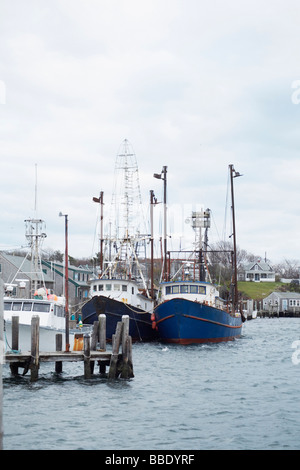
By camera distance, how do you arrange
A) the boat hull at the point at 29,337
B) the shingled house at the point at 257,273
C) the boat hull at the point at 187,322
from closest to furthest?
the boat hull at the point at 29,337
the boat hull at the point at 187,322
the shingled house at the point at 257,273

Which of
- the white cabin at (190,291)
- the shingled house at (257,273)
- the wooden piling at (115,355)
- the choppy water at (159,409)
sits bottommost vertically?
the choppy water at (159,409)

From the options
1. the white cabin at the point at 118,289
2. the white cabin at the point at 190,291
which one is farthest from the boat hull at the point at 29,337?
the white cabin at the point at 118,289

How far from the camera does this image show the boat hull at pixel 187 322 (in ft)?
151

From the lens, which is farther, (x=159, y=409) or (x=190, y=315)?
(x=190, y=315)

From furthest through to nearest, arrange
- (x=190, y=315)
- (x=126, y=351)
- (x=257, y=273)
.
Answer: (x=257, y=273), (x=190, y=315), (x=126, y=351)

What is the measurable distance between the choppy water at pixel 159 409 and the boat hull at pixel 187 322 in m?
10.8

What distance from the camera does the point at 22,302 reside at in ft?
115

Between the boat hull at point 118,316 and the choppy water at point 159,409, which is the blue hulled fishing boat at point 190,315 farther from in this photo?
the choppy water at point 159,409

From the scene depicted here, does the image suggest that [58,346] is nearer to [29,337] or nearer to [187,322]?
[29,337]

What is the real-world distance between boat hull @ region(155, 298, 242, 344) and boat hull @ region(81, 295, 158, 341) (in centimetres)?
278

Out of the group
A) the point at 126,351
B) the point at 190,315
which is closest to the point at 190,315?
the point at 190,315

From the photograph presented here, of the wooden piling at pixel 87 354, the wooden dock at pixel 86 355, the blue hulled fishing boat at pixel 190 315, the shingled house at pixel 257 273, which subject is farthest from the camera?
the shingled house at pixel 257 273

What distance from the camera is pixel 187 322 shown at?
46.4m

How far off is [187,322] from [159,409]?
2421 cm
